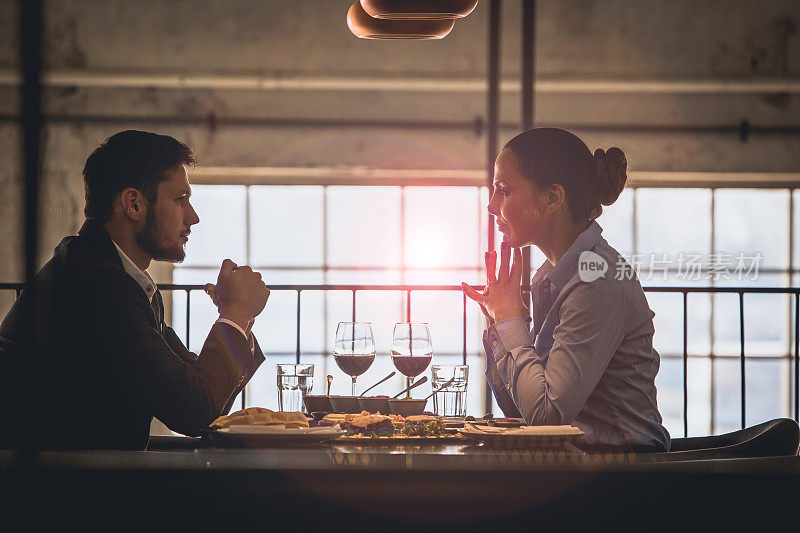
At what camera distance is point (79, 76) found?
5.86 metres

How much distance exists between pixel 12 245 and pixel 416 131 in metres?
3.13

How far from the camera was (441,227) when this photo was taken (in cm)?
679

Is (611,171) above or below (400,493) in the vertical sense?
above

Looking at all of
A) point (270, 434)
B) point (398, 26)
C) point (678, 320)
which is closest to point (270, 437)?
point (270, 434)

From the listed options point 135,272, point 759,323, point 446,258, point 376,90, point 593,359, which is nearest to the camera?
point 593,359

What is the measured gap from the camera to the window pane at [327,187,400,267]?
6754 mm

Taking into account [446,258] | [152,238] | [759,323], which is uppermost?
Answer: [446,258]

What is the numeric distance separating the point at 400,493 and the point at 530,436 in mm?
245

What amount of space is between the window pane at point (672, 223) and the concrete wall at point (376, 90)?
57 centimetres

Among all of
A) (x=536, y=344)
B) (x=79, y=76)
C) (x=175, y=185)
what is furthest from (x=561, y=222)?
(x=79, y=76)

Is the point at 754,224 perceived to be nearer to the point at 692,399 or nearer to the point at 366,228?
the point at 692,399

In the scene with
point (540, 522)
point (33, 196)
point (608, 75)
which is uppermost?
point (608, 75)

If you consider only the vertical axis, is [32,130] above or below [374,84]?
below

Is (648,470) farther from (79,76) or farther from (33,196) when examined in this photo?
(79,76)
